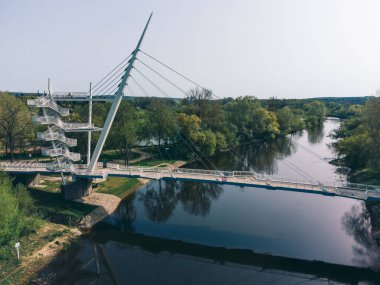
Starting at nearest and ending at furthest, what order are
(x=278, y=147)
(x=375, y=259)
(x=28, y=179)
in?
(x=375, y=259) → (x=28, y=179) → (x=278, y=147)

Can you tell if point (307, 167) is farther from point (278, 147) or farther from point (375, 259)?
point (375, 259)

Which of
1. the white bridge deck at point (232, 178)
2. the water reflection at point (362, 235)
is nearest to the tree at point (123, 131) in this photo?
the white bridge deck at point (232, 178)

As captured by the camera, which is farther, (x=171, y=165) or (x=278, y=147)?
(x=278, y=147)

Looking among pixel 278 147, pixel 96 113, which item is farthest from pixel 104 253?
pixel 278 147

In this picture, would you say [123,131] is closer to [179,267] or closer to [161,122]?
[161,122]

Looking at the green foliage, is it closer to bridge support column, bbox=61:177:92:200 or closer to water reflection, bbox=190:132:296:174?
bridge support column, bbox=61:177:92:200

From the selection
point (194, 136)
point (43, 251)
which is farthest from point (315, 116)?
point (43, 251)
